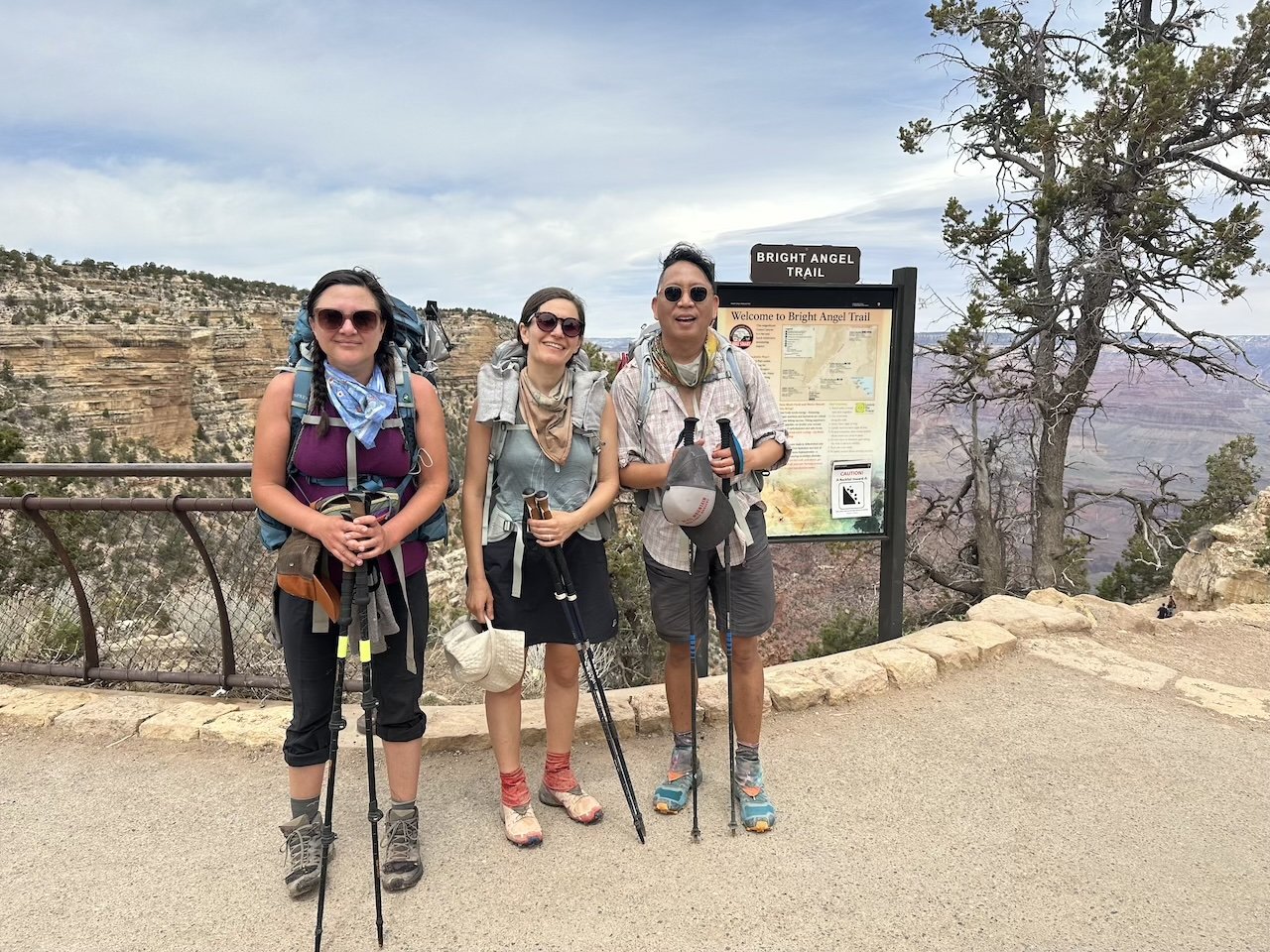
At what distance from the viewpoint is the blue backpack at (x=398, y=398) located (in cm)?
224

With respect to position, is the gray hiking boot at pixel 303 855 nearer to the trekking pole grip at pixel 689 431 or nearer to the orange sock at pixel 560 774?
the orange sock at pixel 560 774

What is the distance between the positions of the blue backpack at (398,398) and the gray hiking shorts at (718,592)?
2.86ft

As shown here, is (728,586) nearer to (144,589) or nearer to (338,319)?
(338,319)

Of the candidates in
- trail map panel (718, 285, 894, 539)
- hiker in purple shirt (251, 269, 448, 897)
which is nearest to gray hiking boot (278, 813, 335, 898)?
hiker in purple shirt (251, 269, 448, 897)

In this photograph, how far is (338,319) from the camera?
223 centimetres

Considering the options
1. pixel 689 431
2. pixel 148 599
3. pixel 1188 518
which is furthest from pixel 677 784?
pixel 1188 518

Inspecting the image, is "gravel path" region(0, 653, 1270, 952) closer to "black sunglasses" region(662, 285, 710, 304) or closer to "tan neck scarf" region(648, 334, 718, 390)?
"tan neck scarf" region(648, 334, 718, 390)

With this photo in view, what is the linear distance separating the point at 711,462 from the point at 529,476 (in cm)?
65

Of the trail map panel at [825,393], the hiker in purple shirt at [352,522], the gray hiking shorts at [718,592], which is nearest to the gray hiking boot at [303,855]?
the hiker in purple shirt at [352,522]

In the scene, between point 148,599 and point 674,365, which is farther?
point 148,599

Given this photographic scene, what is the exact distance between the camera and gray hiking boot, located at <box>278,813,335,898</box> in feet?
7.95

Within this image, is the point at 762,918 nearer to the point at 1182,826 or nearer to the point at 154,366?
the point at 1182,826

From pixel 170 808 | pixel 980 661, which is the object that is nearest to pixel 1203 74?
pixel 980 661

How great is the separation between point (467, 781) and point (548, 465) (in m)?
1.47
